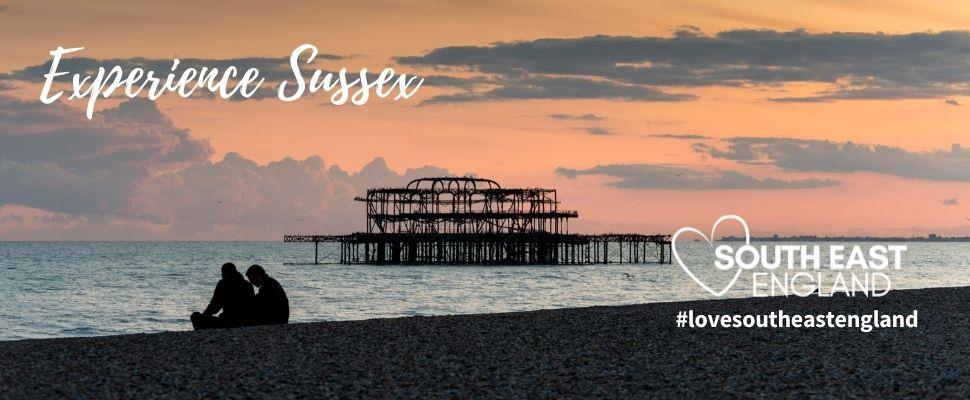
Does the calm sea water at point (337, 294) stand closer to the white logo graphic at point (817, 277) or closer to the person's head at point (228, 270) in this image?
the white logo graphic at point (817, 277)

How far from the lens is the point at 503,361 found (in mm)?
13297

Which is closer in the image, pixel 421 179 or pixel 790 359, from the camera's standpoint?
pixel 790 359

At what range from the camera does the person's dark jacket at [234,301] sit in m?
17.8

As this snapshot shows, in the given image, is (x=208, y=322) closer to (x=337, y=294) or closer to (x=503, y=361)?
(x=503, y=361)

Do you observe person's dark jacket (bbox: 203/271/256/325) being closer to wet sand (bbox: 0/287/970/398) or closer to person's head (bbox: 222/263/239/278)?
person's head (bbox: 222/263/239/278)

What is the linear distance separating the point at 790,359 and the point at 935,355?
1.68 meters

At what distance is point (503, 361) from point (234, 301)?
6.05 metres

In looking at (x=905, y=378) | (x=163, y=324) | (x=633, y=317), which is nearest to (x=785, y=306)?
(x=633, y=317)

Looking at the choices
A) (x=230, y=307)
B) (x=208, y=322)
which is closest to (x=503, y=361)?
(x=230, y=307)

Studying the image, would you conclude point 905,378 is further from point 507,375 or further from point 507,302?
point 507,302

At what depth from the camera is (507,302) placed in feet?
152

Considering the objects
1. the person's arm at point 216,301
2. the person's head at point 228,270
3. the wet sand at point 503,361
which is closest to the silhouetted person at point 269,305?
the person's arm at point 216,301

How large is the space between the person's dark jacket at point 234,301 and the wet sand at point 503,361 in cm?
92

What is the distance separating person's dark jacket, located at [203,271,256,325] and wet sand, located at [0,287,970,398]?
92 cm
